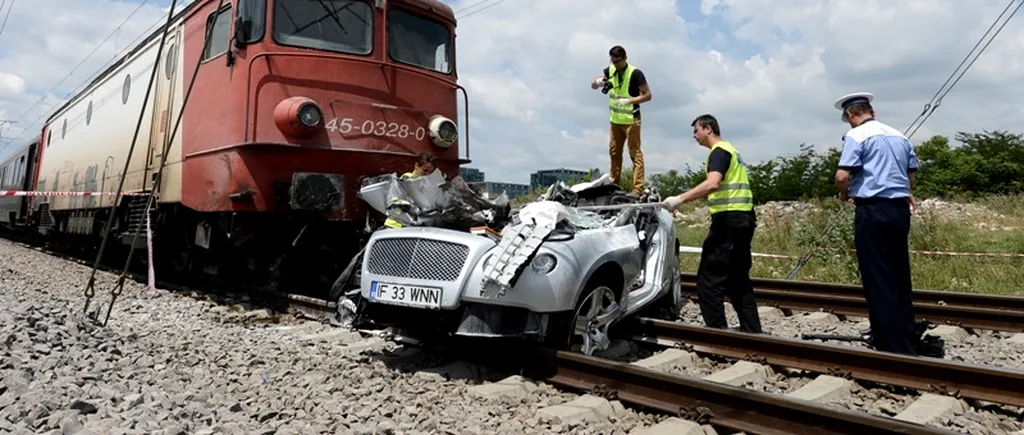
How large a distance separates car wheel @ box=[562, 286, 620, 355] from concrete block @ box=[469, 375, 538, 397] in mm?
480

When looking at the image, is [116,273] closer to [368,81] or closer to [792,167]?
[368,81]

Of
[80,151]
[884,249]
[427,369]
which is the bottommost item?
[427,369]

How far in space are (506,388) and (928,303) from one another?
4.95 metres

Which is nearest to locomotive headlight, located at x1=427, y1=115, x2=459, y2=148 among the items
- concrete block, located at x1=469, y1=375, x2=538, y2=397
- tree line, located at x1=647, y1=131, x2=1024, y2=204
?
concrete block, located at x1=469, y1=375, x2=538, y2=397

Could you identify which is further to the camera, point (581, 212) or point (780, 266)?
point (780, 266)

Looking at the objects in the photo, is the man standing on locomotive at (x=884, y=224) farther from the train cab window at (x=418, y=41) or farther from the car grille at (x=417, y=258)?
the train cab window at (x=418, y=41)

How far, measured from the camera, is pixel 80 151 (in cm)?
1365

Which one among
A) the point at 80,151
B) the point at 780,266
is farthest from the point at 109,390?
the point at 80,151

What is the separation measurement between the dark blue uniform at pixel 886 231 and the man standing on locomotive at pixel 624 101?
3639 millimetres

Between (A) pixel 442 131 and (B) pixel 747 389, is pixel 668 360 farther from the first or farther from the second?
(A) pixel 442 131

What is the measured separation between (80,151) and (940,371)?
13.9 metres

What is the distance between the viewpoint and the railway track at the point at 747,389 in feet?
11.2

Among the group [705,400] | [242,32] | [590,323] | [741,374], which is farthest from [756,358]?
[242,32]

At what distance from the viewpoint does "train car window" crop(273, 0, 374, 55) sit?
7.53 m
